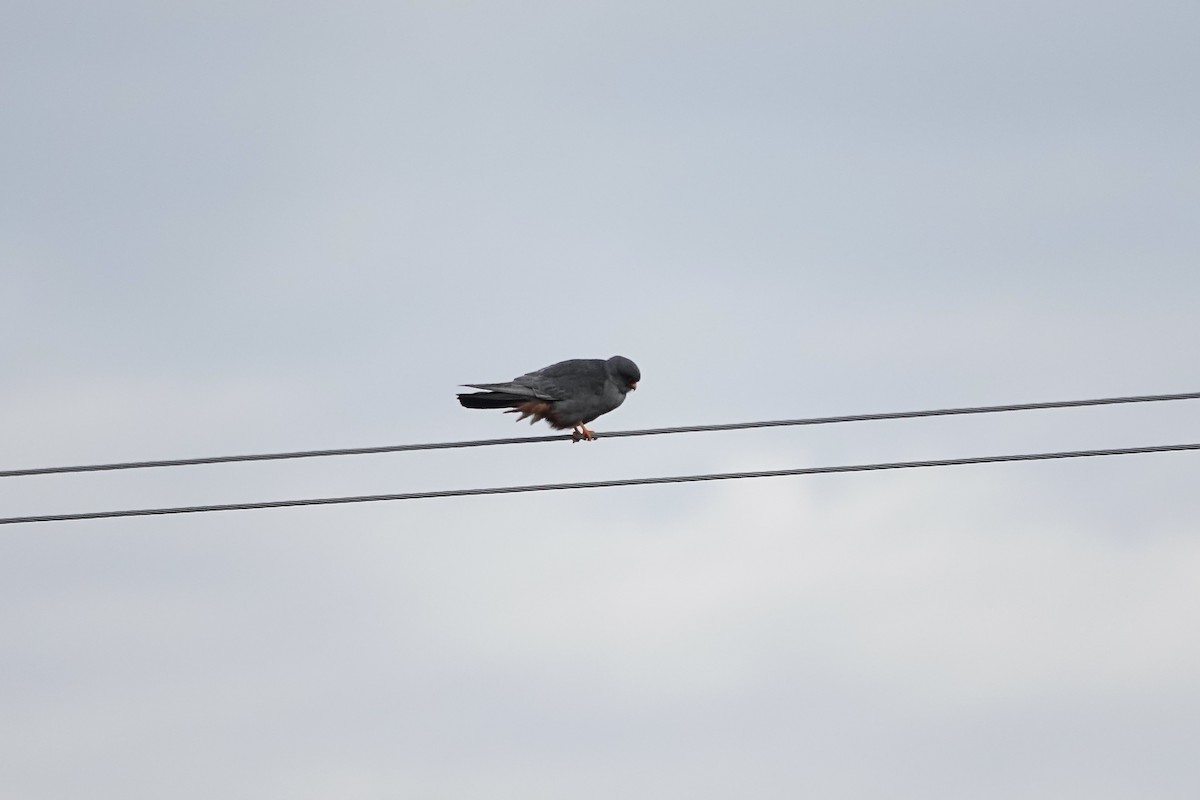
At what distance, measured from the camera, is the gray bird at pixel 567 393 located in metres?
14.3

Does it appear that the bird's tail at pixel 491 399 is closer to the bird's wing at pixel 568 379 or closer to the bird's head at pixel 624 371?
the bird's wing at pixel 568 379

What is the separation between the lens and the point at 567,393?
48.2 feet

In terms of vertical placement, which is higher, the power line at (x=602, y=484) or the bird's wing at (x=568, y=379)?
the bird's wing at (x=568, y=379)

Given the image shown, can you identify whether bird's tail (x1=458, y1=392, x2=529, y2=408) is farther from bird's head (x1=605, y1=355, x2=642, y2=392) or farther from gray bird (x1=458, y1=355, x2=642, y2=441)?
bird's head (x1=605, y1=355, x2=642, y2=392)

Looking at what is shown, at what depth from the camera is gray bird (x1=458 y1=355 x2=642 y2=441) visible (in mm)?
14297

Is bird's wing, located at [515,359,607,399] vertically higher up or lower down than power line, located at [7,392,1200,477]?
higher up

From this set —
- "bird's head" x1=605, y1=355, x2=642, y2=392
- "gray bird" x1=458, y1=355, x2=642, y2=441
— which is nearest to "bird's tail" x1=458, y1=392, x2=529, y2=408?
"gray bird" x1=458, y1=355, x2=642, y2=441

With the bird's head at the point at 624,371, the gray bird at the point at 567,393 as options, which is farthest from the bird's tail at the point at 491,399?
the bird's head at the point at 624,371

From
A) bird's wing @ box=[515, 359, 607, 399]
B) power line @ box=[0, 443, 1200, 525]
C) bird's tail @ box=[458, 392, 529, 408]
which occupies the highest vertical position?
bird's wing @ box=[515, 359, 607, 399]

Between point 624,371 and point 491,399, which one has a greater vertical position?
point 624,371

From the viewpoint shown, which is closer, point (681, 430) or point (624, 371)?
point (681, 430)

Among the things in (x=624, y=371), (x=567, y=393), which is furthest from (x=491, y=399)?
(x=624, y=371)

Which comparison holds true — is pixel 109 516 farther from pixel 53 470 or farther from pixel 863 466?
pixel 863 466

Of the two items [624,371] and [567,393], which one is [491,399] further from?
[624,371]
